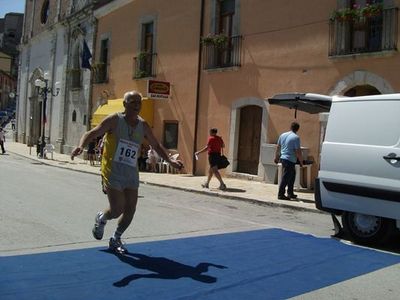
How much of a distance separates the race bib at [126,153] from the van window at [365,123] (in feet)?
10.2

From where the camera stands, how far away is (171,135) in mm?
21125

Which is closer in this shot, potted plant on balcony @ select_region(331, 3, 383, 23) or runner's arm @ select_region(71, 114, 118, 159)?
runner's arm @ select_region(71, 114, 118, 159)

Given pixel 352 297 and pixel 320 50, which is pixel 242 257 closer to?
pixel 352 297

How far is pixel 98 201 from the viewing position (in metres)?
10.9

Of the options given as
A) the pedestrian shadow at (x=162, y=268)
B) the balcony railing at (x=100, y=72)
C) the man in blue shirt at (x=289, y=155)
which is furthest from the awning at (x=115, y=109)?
the pedestrian shadow at (x=162, y=268)

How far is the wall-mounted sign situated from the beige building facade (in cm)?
22

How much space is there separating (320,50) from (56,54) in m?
22.4

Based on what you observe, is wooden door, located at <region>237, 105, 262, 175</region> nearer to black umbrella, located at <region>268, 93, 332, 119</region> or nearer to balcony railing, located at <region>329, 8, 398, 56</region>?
black umbrella, located at <region>268, 93, 332, 119</region>

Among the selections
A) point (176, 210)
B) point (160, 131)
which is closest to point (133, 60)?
point (160, 131)

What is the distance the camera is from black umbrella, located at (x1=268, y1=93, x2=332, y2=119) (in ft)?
30.2

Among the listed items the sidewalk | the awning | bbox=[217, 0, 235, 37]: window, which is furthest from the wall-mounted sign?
bbox=[217, 0, 235, 37]: window

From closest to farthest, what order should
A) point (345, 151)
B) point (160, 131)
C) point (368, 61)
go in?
point (345, 151)
point (368, 61)
point (160, 131)

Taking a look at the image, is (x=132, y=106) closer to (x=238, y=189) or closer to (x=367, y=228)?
(x=367, y=228)

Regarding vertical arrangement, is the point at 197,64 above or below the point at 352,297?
above
